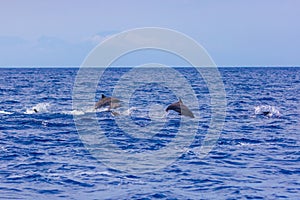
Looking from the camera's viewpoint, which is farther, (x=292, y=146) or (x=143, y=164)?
(x=292, y=146)

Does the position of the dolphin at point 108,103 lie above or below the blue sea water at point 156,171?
above

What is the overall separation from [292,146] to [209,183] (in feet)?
29.3

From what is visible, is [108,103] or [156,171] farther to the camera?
[108,103]

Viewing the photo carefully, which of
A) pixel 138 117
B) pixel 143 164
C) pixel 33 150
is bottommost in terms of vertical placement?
pixel 143 164

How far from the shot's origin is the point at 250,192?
54.8 feet

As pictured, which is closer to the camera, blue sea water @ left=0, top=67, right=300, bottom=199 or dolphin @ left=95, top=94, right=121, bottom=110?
blue sea water @ left=0, top=67, right=300, bottom=199

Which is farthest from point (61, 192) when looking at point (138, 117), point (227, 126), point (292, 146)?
point (138, 117)

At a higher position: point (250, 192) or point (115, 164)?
point (115, 164)

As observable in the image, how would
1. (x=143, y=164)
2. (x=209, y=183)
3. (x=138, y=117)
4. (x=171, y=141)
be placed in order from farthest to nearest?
1. (x=138, y=117)
2. (x=171, y=141)
3. (x=143, y=164)
4. (x=209, y=183)

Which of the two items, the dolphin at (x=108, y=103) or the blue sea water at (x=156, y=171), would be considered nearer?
the blue sea water at (x=156, y=171)

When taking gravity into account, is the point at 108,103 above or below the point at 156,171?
above

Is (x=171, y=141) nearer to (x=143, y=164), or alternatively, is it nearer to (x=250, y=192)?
(x=143, y=164)

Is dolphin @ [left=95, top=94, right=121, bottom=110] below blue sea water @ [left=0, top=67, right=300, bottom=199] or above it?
above

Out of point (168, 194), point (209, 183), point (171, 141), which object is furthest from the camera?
point (171, 141)
